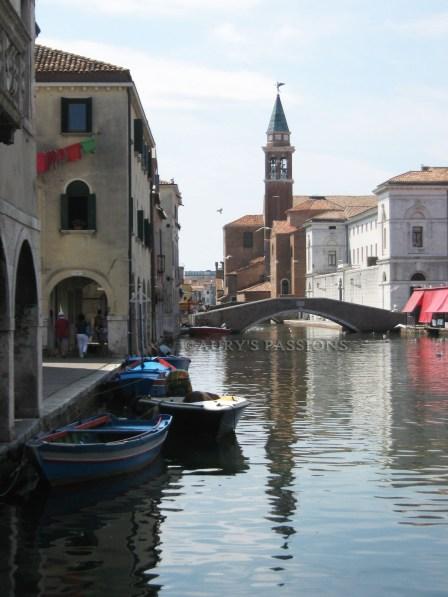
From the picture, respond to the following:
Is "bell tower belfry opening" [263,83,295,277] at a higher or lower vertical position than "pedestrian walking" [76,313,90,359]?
higher

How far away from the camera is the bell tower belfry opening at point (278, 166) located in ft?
383

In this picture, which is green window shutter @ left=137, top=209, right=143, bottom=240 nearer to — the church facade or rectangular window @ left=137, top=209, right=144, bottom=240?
rectangular window @ left=137, top=209, right=144, bottom=240

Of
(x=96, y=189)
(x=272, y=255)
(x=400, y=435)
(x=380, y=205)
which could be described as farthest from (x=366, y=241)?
(x=400, y=435)

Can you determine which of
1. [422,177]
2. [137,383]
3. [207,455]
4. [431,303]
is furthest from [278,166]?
[207,455]

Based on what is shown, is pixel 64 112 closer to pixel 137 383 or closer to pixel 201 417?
pixel 137 383

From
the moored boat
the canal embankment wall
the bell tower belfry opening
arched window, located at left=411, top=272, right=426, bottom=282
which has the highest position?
the bell tower belfry opening

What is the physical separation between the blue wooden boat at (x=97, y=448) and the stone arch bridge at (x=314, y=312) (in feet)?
172

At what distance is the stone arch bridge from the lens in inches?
2717

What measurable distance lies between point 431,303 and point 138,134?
37.3 m

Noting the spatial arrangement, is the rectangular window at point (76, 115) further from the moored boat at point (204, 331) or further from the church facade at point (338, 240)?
the church facade at point (338, 240)

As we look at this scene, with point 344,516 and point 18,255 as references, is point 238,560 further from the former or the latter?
point 18,255

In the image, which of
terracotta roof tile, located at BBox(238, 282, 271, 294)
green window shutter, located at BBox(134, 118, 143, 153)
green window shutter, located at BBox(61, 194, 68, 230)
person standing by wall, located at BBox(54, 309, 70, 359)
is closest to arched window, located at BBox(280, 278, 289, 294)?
terracotta roof tile, located at BBox(238, 282, 271, 294)

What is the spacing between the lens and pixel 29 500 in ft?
42.9

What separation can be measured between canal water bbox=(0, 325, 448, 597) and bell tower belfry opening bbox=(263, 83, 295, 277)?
96.5 metres
